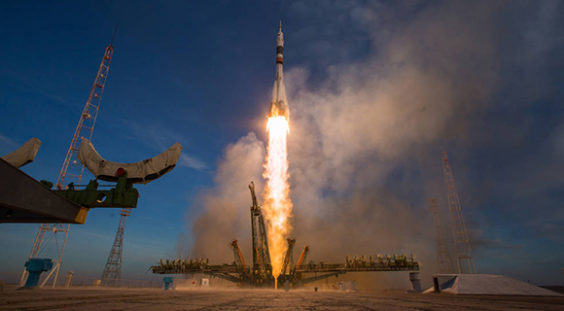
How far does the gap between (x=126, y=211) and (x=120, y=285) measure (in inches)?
1760

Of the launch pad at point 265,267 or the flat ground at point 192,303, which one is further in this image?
the launch pad at point 265,267

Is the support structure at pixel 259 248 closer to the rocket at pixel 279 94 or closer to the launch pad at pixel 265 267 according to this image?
the launch pad at pixel 265 267

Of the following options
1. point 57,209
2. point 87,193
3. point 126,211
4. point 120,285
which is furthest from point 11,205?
point 126,211

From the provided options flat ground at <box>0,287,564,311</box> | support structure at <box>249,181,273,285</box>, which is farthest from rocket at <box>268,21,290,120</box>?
flat ground at <box>0,287,564,311</box>

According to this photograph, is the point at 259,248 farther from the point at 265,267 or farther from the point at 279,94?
the point at 279,94

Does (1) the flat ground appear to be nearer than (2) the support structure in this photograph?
Yes

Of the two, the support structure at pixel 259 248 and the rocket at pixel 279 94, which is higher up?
the rocket at pixel 279 94

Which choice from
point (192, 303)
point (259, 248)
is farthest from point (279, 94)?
point (192, 303)

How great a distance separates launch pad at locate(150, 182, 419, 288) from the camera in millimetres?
59750

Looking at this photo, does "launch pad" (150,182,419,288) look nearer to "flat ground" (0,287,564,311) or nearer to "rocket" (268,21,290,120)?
"rocket" (268,21,290,120)

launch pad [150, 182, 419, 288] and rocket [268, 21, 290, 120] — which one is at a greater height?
rocket [268, 21, 290, 120]

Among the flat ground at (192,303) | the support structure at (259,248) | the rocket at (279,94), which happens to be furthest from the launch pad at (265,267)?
the flat ground at (192,303)

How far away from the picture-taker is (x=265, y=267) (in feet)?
195

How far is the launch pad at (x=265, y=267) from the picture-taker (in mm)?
59750
